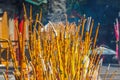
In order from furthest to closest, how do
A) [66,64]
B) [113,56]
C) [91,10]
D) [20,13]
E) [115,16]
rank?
1. [91,10]
2. [115,16]
3. [113,56]
4. [20,13]
5. [66,64]

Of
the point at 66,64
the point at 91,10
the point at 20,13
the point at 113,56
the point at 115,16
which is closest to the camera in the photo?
the point at 66,64

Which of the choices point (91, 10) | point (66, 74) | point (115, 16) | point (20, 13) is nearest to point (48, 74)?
point (66, 74)

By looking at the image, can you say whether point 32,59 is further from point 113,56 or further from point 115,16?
point 115,16

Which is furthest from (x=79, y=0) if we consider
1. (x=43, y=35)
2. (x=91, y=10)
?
(x=43, y=35)

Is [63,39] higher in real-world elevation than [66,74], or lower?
higher

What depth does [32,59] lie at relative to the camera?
352 centimetres

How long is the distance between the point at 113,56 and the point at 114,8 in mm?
12942

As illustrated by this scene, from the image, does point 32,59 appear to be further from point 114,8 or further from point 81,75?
point 114,8

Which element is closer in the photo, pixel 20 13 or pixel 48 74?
pixel 48 74

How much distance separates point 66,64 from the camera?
11.5ft

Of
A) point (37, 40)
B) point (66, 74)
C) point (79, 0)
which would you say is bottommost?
point (66, 74)

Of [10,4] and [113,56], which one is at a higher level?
[10,4]

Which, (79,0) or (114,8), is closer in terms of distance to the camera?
(114,8)

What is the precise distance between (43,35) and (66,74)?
417 millimetres
